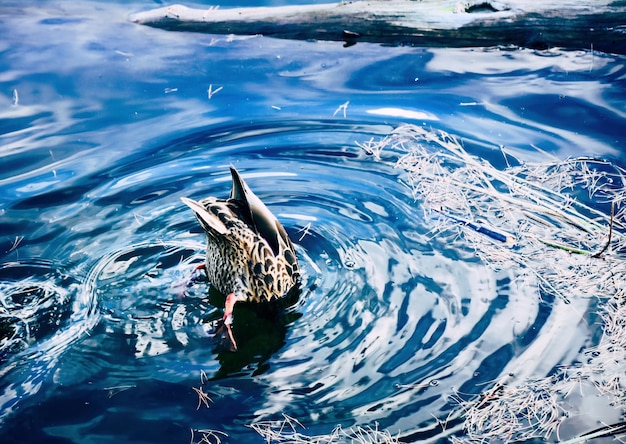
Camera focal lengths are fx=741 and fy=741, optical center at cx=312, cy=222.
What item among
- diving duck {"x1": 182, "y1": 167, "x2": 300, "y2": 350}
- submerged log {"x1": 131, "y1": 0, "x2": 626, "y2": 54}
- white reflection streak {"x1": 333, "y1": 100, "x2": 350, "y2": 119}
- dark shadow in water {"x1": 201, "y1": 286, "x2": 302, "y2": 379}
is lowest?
dark shadow in water {"x1": 201, "y1": 286, "x2": 302, "y2": 379}

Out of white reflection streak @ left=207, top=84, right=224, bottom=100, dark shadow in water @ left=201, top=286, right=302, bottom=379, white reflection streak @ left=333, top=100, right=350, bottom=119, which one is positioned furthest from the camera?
white reflection streak @ left=207, top=84, right=224, bottom=100

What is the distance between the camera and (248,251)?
4031mm

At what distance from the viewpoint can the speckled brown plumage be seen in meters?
3.90

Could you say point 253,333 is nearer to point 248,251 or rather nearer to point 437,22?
point 248,251

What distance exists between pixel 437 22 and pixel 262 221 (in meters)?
2.92

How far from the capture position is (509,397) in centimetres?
343

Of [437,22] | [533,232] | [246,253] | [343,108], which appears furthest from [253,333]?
[437,22]

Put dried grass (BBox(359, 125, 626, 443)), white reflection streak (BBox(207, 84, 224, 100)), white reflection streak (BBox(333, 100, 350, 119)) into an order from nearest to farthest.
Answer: dried grass (BBox(359, 125, 626, 443))
white reflection streak (BBox(333, 100, 350, 119))
white reflection streak (BBox(207, 84, 224, 100))

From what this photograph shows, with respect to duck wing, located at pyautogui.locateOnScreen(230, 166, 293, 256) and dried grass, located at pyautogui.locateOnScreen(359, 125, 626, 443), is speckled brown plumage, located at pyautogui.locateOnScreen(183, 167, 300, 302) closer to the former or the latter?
duck wing, located at pyautogui.locateOnScreen(230, 166, 293, 256)

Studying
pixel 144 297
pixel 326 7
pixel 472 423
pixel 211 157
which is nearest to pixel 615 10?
pixel 326 7

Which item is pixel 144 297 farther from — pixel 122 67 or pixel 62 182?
pixel 122 67

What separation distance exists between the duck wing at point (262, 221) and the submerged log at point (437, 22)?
2715mm

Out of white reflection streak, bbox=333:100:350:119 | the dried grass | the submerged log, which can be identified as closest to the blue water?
white reflection streak, bbox=333:100:350:119

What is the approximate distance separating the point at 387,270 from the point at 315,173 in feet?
4.00
